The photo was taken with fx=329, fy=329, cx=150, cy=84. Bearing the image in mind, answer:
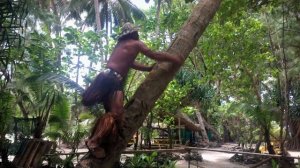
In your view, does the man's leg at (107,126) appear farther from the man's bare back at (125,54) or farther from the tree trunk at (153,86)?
the man's bare back at (125,54)

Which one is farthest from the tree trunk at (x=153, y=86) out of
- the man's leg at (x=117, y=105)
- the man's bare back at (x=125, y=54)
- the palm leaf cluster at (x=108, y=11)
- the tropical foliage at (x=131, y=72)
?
the palm leaf cluster at (x=108, y=11)

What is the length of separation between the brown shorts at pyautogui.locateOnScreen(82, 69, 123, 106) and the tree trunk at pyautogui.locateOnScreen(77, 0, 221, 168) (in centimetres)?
21

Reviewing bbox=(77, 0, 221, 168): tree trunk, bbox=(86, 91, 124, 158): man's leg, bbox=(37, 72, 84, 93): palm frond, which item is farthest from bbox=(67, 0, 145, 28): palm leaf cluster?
bbox=(86, 91, 124, 158): man's leg

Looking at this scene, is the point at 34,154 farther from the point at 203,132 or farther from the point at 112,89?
the point at 203,132

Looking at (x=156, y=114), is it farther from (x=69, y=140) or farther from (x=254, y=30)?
(x=254, y=30)

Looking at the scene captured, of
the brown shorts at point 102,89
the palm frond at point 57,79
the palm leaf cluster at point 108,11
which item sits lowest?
the brown shorts at point 102,89

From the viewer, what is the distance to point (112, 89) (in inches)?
112

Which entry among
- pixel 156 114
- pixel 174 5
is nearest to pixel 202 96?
pixel 156 114

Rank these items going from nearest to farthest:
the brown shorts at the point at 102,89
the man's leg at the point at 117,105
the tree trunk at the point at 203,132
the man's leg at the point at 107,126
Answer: the man's leg at the point at 107,126, the man's leg at the point at 117,105, the brown shorts at the point at 102,89, the tree trunk at the point at 203,132

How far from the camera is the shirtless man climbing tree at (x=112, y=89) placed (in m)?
2.61

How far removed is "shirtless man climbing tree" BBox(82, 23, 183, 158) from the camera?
261 centimetres

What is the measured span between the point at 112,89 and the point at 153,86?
→ 359 mm

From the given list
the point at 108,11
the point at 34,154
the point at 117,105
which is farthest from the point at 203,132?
the point at 117,105

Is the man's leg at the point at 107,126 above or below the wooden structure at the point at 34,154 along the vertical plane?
above
